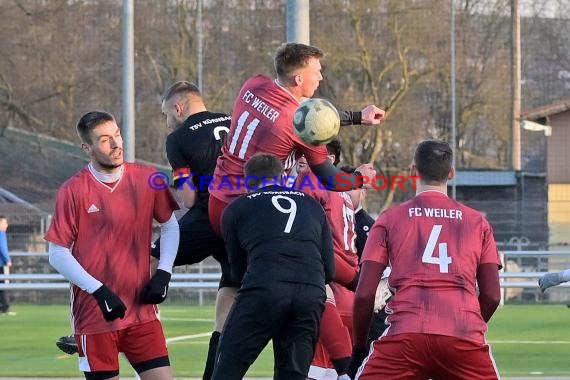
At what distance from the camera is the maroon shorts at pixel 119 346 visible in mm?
7816

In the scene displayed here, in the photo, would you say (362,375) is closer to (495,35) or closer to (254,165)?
(254,165)

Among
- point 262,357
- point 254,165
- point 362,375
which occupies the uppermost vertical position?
point 254,165

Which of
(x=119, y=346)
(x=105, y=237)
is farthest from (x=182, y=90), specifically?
(x=119, y=346)

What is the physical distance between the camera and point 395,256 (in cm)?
702

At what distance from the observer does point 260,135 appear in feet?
27.4

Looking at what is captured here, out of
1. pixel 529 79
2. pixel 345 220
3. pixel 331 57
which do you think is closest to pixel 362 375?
pixel 345 220

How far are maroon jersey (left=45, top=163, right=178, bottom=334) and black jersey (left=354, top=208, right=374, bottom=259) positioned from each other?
2748mm

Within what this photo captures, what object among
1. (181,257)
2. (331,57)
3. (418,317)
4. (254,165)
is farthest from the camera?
(331,57)

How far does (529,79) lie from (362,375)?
3293cm

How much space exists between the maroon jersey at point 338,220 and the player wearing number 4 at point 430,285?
211 centimetres

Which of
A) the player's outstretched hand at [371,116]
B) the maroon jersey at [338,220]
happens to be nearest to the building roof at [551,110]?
the maroon jersey at [338,220]

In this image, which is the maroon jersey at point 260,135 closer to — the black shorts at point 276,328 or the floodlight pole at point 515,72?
the black shorts at point 276,328

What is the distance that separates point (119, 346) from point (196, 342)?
832cm

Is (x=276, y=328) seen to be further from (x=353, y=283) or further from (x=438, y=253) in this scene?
(x=353, y=283)
